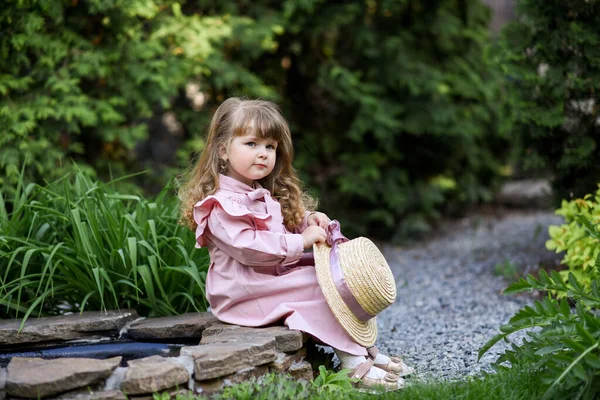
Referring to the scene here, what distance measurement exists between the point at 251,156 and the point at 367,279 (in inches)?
27.9

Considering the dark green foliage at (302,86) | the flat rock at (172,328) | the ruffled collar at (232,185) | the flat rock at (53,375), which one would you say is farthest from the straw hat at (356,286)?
the dark green foliage at (302,86)

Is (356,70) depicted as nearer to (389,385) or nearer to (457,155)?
(457,155)

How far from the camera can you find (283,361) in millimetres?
2746

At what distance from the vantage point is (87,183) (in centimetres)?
382

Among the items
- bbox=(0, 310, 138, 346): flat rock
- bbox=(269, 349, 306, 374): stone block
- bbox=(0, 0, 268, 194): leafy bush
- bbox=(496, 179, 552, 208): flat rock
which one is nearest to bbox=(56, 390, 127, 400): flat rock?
bbox=(269, 349, 306, 374): stone block

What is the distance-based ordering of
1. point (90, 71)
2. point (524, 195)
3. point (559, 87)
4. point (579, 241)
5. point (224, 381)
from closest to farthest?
point (224, 381) < point (579, 241) < point (559, 87) < point (90, 71) < point (524, 195)

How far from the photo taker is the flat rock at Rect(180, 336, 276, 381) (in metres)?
2.50

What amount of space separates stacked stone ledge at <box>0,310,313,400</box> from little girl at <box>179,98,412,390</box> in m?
0.12

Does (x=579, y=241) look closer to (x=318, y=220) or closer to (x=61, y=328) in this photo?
(x=318, y=220)

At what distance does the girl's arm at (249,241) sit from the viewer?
2850 millimetres

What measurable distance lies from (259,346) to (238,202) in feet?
2.12

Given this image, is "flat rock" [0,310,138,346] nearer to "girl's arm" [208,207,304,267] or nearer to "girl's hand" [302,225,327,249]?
"girl's arm" [208,207,304,267]

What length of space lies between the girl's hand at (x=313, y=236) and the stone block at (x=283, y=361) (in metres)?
0.45

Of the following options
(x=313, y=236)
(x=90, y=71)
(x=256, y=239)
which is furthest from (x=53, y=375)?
(x=90, y=71)
